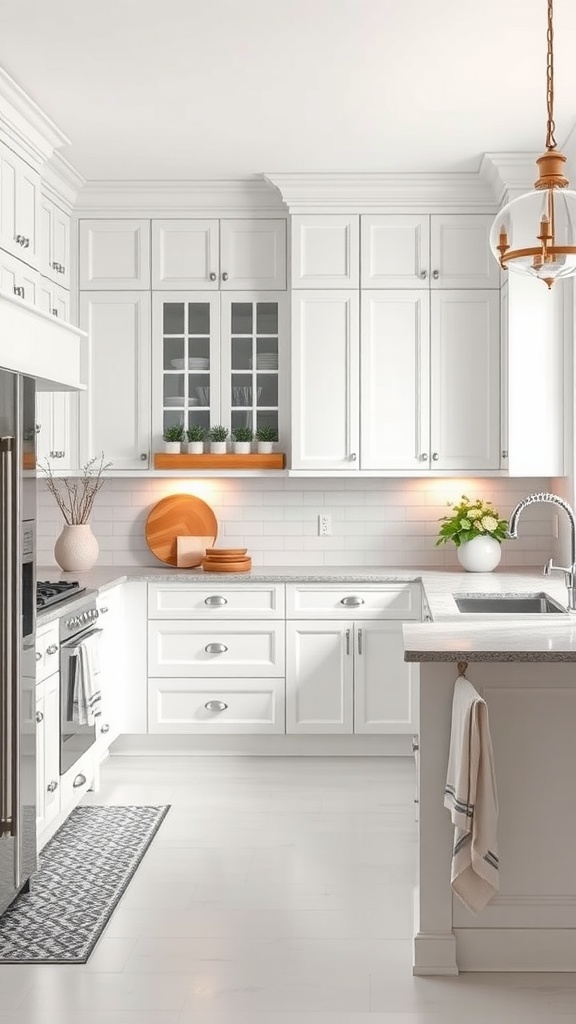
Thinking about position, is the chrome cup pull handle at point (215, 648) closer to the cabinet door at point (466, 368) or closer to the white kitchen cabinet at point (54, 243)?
the cabinet door at point (466, 368)

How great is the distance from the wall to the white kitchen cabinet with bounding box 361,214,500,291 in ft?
3.40

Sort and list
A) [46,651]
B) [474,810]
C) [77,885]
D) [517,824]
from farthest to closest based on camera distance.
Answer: [46,651]
[77,885]
[517,824]
[474,810]

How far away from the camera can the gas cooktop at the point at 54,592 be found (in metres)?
3.98

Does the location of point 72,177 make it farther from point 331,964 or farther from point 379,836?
point 331,964

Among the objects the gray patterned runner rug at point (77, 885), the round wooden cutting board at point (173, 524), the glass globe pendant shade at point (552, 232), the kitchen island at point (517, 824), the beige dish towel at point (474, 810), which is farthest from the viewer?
the round wooden cutting board at point (173, 524)

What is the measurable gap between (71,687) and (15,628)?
0.90m

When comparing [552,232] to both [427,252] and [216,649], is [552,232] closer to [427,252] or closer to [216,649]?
[427,252]

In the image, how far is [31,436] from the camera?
11.3ft

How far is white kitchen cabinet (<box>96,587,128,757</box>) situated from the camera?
15.8 feet

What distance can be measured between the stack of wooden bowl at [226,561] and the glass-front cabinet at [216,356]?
25.1 inches

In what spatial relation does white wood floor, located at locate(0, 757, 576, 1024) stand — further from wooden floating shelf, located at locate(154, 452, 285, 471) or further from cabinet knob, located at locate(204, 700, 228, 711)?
wooden floating shelf, located at locate(154, 452, 285, 471)

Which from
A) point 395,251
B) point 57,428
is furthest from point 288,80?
point 57,428

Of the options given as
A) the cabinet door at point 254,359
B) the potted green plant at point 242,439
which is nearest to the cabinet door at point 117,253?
the cabinet door at point 254,359

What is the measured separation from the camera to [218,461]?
5.48m
